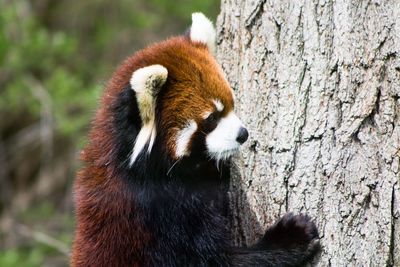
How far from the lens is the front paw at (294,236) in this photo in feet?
9.02

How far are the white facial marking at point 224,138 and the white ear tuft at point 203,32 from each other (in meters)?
0.47

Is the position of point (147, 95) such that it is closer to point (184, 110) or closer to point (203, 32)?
point (184, 110)

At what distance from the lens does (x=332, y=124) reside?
271cm

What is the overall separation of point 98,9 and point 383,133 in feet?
21.0

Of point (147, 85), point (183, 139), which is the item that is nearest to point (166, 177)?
point (183, 139)

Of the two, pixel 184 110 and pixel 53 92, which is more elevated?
pixel 53 92

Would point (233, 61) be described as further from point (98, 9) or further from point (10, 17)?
point (98, 9)

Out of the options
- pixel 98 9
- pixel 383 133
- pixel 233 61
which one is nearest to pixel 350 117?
pixel 383 133

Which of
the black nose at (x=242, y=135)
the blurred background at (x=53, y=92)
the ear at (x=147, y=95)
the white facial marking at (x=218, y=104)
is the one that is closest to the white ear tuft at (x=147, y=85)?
the ear at (x=147, y=95)

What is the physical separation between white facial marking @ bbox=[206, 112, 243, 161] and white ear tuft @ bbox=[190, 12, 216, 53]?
1.54ft

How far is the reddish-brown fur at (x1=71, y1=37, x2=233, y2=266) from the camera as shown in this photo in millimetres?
2930

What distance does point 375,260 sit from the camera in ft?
8.68

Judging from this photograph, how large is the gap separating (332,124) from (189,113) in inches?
24.0

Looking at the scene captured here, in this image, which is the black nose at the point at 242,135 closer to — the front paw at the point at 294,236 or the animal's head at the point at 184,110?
the animal's head at the point at 184,110
